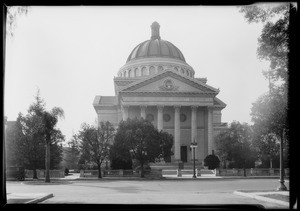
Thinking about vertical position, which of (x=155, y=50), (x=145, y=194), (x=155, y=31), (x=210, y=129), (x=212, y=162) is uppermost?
(x=155, y=31)

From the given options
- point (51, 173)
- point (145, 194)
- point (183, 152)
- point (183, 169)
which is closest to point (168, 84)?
point (183, 152)

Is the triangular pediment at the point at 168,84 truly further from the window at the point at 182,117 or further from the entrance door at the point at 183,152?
the entrance door at the point at 183,152

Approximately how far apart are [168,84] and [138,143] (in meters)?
25.9

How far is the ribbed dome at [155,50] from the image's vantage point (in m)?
93.6

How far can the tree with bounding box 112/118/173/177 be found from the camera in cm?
4528

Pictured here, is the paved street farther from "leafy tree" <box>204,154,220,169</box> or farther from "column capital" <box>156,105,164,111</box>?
"column capital" <box>156,105,164,111</box>

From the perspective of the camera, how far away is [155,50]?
9381 centimetres


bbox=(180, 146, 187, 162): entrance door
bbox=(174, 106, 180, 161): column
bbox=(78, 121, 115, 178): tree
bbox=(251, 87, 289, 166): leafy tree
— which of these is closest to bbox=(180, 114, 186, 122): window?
bbox=(174, 106, 180, 161): column

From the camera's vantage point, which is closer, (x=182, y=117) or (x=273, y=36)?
(x=273, y=36)

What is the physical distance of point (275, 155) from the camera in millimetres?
54719

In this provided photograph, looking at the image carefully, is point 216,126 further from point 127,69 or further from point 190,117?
point 127,69

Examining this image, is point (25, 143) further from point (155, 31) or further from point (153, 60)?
point (155, 31)

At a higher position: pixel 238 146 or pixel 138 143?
pixel 138 143
